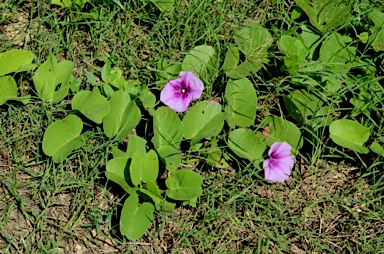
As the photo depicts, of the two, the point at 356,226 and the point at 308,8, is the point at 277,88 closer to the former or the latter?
the point at 308,8

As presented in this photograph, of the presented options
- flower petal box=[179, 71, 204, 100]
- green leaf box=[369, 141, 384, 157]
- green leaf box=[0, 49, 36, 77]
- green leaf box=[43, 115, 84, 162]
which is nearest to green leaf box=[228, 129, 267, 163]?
flower petal box=[179, 71, 204, 100]

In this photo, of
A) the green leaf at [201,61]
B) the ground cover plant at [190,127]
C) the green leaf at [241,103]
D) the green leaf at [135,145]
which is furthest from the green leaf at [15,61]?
the green leaf at [241,103]

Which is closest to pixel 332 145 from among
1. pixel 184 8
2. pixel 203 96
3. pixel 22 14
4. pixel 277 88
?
pixel 277 88

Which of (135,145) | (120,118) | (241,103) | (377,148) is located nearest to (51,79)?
(120,118)

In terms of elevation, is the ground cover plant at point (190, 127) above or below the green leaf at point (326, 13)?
below

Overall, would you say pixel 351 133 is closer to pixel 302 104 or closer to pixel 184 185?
pixel 302 104

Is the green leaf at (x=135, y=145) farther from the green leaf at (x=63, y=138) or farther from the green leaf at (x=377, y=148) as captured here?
the green leaf at (x=377, y=148)

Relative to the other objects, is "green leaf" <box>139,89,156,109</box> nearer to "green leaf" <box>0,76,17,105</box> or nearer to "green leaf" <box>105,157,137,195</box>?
"green leaf" <box>105,157,137,195</box>

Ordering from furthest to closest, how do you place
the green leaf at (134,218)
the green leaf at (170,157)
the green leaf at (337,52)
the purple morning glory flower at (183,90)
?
the green leaf at (337,52) < the purple morning glory flower at (183,90) < the green leaf at (170,157) < the green leaf at (134,218)
